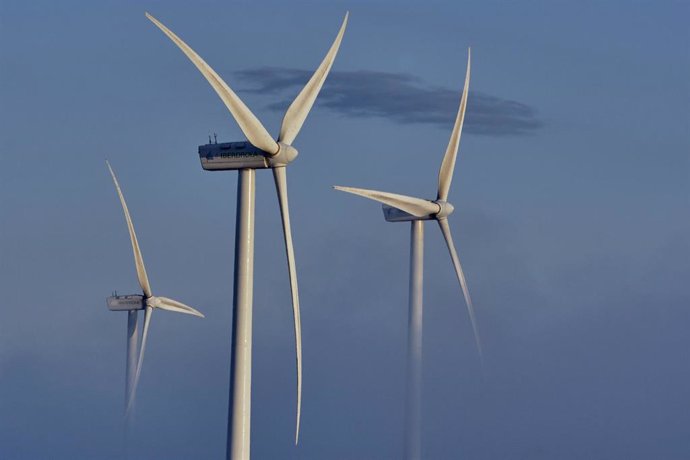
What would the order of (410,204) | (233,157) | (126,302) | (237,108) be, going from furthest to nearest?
(126,302) < (410,204) < (233,157) < (237,108)

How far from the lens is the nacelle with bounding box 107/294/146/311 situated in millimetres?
133250

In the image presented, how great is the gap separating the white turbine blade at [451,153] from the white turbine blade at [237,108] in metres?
23.0

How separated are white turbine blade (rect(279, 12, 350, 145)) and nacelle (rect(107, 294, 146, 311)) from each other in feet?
135

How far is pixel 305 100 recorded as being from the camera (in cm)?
9369

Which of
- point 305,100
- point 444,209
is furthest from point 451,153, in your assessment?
point 305,100

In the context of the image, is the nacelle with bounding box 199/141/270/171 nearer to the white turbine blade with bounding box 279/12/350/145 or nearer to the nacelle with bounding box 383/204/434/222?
the white turbine blade with bounding box 279/12/350/145

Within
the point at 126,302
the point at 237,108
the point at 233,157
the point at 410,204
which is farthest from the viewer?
the point at 126,302

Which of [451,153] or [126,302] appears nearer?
[451,153]

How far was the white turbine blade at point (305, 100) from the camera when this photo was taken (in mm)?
92750

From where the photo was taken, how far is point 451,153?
4523 inches

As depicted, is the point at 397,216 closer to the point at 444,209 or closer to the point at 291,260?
the point at 444,209

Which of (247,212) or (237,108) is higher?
(237,108)

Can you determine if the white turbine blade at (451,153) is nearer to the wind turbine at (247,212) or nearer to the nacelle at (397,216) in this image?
the nacelle at (397,216)

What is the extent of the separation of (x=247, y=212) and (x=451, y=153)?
25072mm
